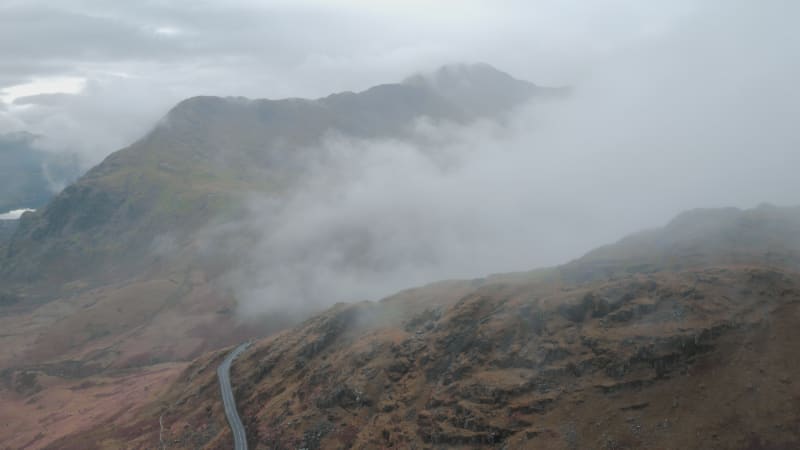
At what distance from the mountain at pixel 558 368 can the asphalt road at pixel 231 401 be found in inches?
81.6

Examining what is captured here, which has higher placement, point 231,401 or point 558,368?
point 558,368

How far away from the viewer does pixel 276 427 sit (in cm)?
9831

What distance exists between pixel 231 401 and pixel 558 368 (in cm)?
7855

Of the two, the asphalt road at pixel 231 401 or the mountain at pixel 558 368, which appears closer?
the mountain at pixel 558 368

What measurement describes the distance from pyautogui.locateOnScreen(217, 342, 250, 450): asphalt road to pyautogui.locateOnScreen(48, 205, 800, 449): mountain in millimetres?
2073

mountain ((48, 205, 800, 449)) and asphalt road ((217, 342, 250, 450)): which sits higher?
mountain ((48, 205, 800, 449))

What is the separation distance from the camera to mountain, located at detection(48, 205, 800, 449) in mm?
64500

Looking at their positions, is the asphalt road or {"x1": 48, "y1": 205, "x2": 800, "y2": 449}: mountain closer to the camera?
{"x1": 48, "y1": 205, "x2": 800, "y2": 449}: mountain

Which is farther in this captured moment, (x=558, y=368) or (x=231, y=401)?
(x=231, y=401)

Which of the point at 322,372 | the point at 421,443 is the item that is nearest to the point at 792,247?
the point at 421,443

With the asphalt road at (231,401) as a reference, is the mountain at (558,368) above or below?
above

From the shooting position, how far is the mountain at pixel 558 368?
64.5 m

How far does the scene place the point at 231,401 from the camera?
118438 mm

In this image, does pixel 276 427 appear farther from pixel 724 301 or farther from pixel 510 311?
pixel 724 301
